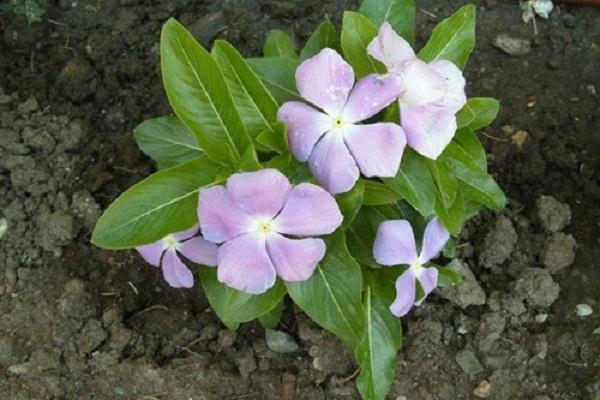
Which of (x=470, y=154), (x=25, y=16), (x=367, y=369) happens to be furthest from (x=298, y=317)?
(x=25, y=16)

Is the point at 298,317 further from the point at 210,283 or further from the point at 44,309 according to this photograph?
the point at 44,309

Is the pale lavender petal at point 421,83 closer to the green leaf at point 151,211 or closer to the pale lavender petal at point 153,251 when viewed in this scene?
the green leaf at point 151,211

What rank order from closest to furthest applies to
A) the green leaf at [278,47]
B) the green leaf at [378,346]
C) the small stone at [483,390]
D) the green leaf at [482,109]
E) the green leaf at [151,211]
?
1. the green leaf at [151,211]
2. the green leaf at [482,109]
3. the green leaf at [378,346]
4. the green leaf at [278,47]
5. the small stone at [483,390]

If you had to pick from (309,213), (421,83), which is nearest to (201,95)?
(309,213)

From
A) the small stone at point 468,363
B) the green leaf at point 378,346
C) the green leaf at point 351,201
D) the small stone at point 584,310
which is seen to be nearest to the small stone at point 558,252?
the small stone at point 584,310

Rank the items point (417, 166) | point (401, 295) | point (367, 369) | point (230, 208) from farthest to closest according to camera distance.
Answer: point (367, 369) → point (401, 295) → point (417, 166) → point (230, 208)

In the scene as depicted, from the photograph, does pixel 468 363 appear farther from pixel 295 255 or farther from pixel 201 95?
pixel 201 95

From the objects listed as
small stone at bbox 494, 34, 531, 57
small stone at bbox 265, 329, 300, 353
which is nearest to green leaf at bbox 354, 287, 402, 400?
small stone at bbox 265, 329, 300, 353
